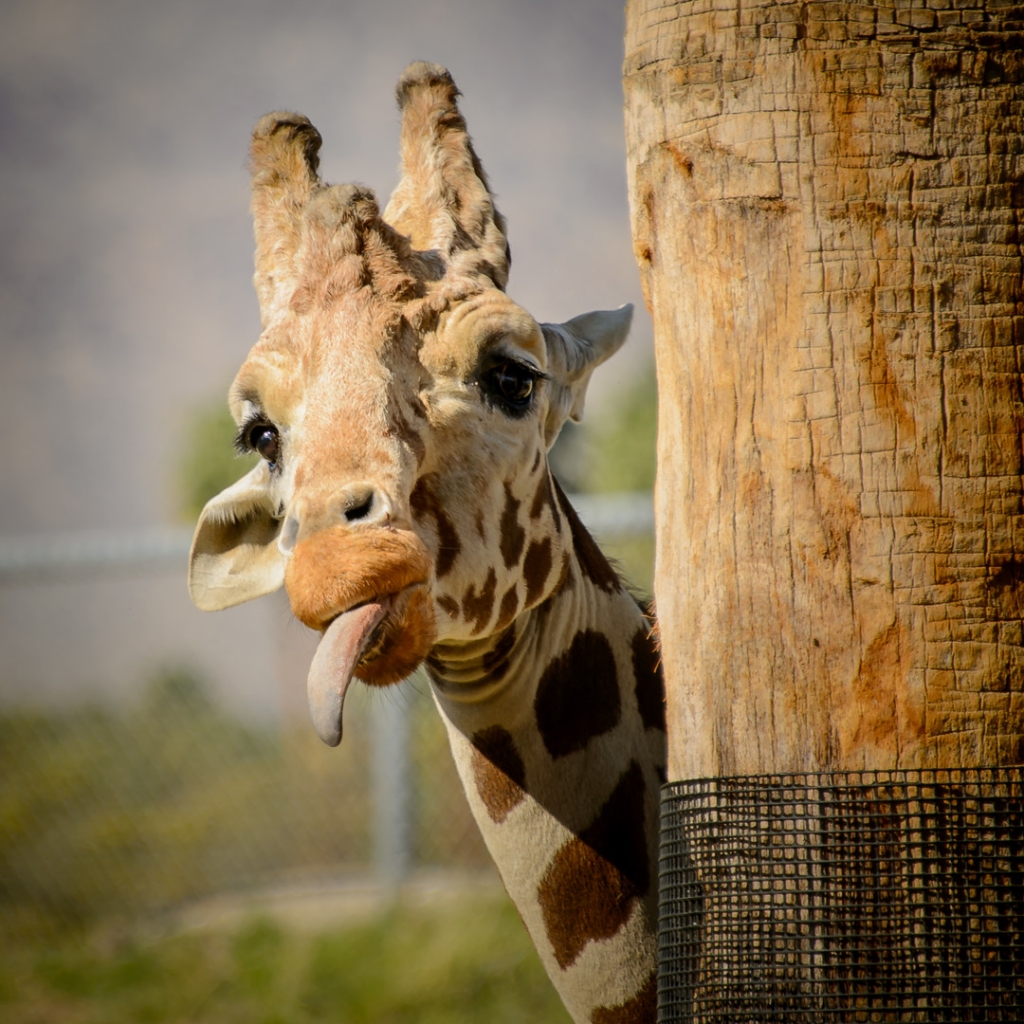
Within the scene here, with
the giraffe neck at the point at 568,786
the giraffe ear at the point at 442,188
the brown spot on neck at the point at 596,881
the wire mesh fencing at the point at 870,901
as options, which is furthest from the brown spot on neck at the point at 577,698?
the giraffe ear at the point at 442,188

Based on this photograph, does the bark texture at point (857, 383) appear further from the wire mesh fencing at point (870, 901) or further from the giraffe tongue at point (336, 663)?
the giraffe tongue at point (336, 663)

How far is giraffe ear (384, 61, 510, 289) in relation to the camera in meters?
2.94

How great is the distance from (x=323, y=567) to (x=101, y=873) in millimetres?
7237

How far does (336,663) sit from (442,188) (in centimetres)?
132

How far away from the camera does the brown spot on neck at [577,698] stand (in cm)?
305

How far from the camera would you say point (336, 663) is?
87.6 inches

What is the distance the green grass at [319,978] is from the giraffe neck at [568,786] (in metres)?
4.19

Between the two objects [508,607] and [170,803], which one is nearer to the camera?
[508,607]

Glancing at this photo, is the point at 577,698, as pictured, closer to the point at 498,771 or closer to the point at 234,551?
the point at 498,771

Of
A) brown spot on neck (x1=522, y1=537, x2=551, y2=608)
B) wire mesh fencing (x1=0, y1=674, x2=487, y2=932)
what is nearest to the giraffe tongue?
brown spot on neck (x1=522, y1=537, x2=551, y2=608)

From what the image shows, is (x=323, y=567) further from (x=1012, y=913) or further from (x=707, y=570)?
(x=1012, y=913)

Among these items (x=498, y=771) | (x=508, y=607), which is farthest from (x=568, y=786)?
(x=508, y=607)

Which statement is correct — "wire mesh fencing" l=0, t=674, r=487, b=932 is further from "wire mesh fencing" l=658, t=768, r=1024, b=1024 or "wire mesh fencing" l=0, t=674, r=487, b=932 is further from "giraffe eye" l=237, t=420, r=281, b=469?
"wire mesh fencing" l=658, t=768, r=1024, b=1024

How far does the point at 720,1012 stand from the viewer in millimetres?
2232
